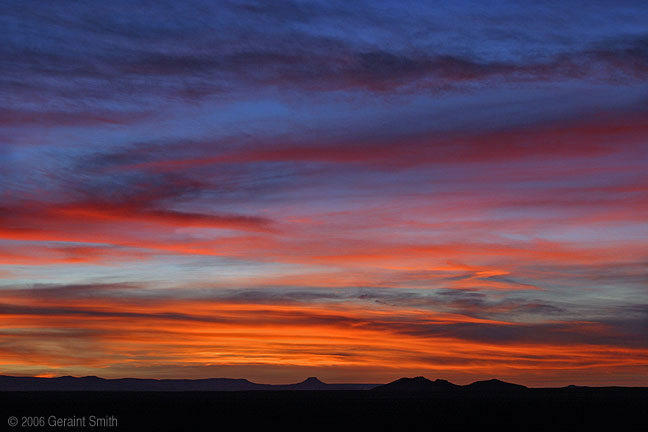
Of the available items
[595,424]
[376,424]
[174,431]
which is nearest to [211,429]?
[174,431]

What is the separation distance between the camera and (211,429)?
219 feet

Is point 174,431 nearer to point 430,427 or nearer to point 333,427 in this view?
point 333,427

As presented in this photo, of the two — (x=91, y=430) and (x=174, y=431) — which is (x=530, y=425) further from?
(x=91, y=430)

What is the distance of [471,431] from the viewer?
66.1 meters

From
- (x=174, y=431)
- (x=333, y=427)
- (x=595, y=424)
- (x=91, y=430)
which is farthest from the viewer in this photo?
(x=595, y=424)

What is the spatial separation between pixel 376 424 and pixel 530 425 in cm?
1520

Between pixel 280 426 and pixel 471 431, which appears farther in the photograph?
pixel 280 426

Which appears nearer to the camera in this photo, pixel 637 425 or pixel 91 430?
pixel 91 430

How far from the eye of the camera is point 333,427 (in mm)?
69750

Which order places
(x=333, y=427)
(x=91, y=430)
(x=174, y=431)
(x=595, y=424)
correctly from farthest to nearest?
(x=595, y=424)
(x=333, y=427)
(x=174, y=431)
(x=91, y=430)

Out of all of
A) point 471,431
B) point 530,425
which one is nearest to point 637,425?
Answer: point 530,425

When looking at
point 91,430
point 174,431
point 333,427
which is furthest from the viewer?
point 333,427

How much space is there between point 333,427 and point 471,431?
12.5 meters

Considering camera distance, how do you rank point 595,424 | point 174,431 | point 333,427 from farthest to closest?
point 595,424, point 333,427, point 174,431
